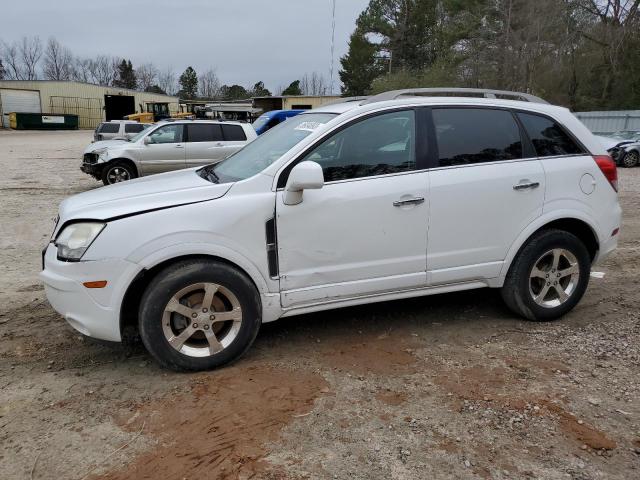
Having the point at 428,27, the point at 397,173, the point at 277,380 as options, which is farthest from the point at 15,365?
the point at 428,27

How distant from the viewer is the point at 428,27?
55719mm

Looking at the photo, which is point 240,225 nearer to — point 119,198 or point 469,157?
point 119,198

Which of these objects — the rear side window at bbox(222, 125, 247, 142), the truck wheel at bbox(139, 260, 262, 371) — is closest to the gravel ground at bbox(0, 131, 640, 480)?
the truck wheel at bbox(139, 260, 262, 371)

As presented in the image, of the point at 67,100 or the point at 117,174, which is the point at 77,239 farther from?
the point at 67,100

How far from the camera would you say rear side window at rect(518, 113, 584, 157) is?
14.2ft

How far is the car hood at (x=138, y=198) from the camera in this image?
11.3 ft

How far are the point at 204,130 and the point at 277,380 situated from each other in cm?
1109

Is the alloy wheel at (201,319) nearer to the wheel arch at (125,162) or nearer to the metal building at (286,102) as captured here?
the wheel arch at (125,162)

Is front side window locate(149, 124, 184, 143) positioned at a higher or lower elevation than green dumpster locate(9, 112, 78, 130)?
lower

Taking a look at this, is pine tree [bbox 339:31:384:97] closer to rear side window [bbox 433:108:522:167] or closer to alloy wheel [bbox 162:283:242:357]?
rear side window [bbox 433:108:522:167]

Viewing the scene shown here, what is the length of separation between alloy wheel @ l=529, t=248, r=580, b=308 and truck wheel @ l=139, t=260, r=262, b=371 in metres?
2.40

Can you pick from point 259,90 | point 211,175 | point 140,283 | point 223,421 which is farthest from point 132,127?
point 259,90

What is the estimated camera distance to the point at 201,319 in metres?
3.49

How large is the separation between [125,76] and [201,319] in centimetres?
10944
